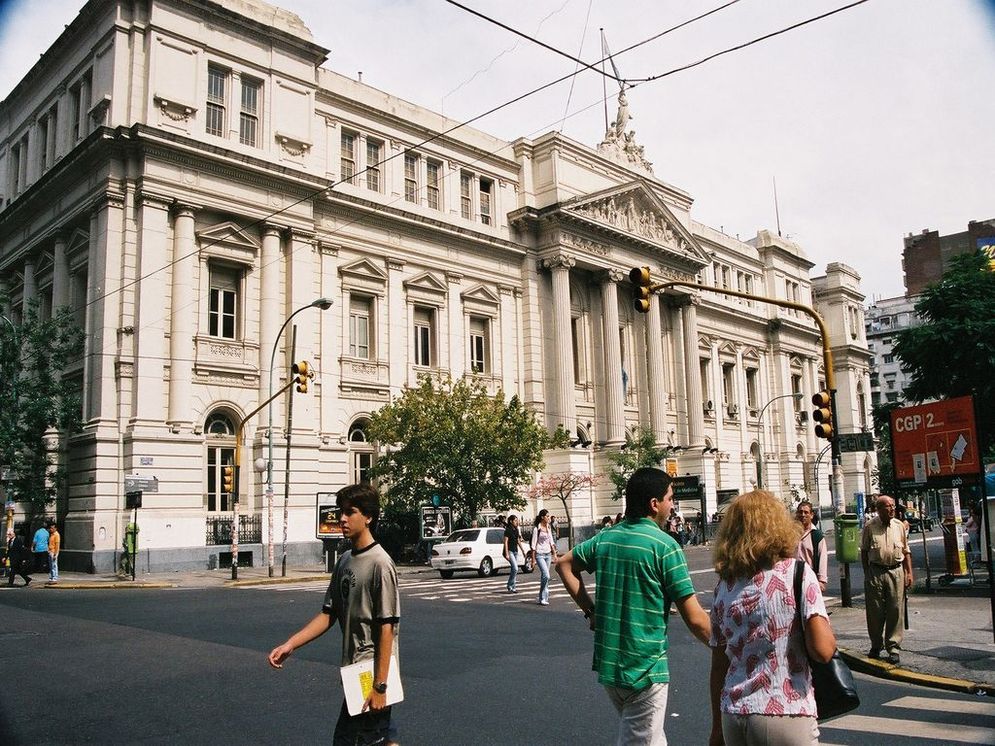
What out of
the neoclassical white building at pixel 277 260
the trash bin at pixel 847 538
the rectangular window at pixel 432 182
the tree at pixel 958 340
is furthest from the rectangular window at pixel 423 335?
the trash bin at pixel 847 538

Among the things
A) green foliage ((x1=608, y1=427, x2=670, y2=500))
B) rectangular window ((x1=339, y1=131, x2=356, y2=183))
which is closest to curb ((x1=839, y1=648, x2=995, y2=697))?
green foliage ((x1=608, y1=427, x2=670, y2=500))

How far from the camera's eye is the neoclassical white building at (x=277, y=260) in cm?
2934

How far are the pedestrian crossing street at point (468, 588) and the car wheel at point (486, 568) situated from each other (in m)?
0.34

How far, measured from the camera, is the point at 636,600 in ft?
16.0

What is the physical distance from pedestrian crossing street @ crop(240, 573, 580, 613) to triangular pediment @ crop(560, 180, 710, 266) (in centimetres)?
2159

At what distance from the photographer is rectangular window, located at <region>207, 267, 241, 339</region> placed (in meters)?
31.9

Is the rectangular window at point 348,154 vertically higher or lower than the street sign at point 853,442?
higher

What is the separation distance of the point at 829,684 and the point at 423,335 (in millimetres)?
35956

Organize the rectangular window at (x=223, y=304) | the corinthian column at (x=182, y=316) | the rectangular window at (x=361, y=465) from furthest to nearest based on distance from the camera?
the rectangular window at (x=361, y=465) < the rectangular window at (x=223, y=304) < the corinthian column at (x=182, y=316)

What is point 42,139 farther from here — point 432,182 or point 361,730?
point 361,730

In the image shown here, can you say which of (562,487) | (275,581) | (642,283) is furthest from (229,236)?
(642,283)

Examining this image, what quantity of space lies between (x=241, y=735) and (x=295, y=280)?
27.1m

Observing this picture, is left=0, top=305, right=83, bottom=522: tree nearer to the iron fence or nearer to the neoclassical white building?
the neoclassical white building

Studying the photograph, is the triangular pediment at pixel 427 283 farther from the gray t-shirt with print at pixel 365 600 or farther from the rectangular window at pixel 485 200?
the gray t-shirt with print at pixel 365 600
